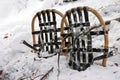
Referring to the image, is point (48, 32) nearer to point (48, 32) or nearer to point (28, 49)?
point (48, 32)

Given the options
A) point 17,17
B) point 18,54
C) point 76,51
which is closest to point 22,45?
point 18,54

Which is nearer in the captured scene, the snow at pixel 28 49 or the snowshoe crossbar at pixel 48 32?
the snow at pixel 28 49

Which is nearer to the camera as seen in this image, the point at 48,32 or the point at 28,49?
A: the point at 48,32

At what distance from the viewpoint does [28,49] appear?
299 inches

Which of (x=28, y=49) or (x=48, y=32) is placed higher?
(x=48, y=32)

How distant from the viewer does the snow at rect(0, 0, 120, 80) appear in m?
5.71

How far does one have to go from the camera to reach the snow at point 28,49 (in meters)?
5.71

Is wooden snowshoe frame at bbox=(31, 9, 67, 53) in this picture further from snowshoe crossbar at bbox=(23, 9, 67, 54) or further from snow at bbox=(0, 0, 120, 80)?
snow at bbox=(0, 0, 120, 80)

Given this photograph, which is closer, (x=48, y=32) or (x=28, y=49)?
(x=48, y=32)

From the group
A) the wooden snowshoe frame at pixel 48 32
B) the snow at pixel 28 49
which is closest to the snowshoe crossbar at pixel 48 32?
the wooden snowshoe frame at pixel 48 32

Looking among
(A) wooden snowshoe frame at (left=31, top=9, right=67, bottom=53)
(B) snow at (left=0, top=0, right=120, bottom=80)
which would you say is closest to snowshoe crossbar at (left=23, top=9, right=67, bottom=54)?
(A) wooden snowshoe frame at (left=31, top=9, right=67, bottom=53)

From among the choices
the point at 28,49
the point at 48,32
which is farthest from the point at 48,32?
the point at 28,49

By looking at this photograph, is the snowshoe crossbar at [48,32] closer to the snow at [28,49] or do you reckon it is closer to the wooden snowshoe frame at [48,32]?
the wooden snowshoe frame at [48,32]

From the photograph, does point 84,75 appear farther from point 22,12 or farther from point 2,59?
point 22,12
